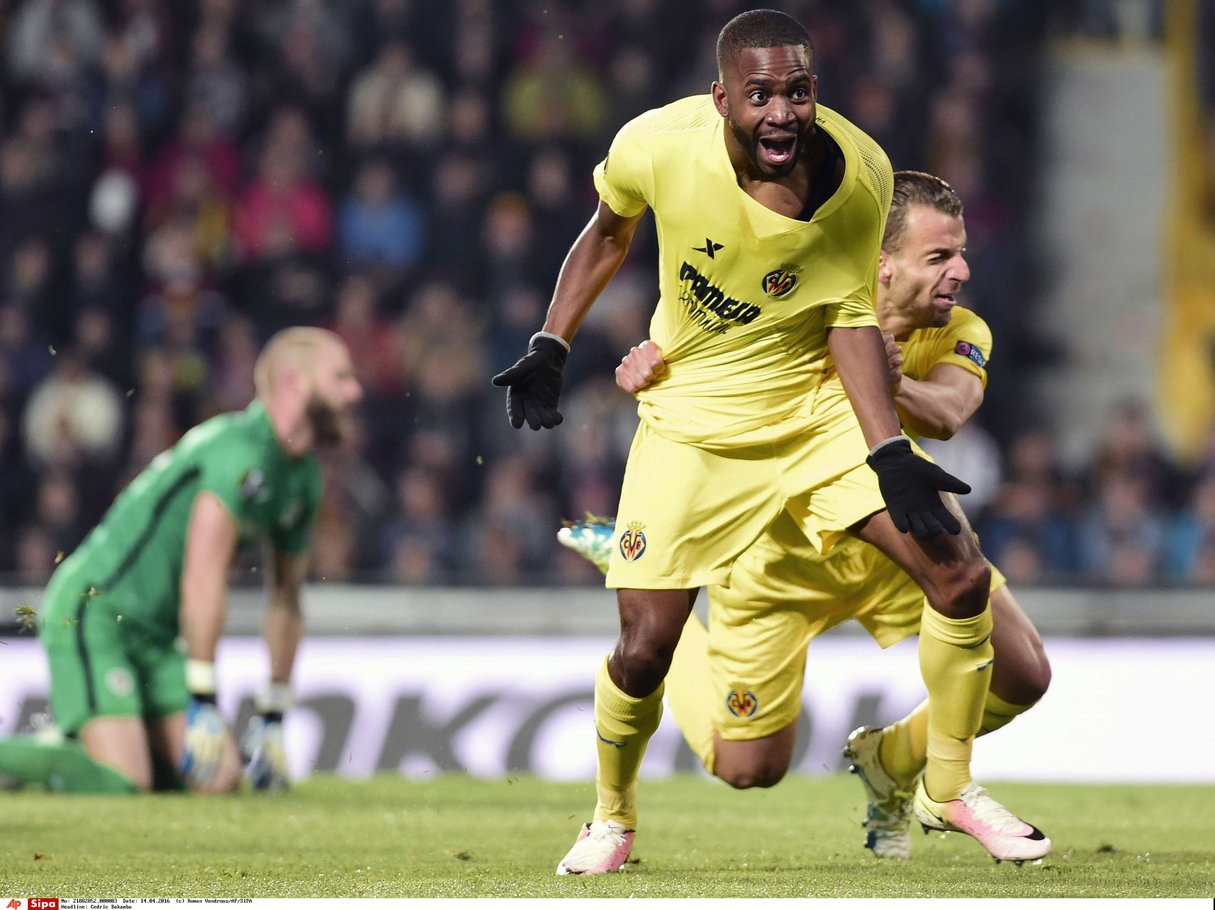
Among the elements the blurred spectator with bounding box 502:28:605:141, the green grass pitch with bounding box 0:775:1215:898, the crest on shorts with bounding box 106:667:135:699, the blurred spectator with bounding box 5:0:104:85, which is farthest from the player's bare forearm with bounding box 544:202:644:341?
the blurred spectator with bounding box 5:0:104:85

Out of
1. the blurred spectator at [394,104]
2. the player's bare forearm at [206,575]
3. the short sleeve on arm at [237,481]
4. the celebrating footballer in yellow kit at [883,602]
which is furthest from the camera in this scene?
the blurred spectator at [394,104]

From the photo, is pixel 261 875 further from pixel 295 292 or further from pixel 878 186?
pixel 295 292

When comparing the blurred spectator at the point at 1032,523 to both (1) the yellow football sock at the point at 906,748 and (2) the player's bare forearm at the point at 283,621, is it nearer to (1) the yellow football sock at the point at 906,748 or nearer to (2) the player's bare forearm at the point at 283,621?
(2) the player's bare forearm at the point at 283,621

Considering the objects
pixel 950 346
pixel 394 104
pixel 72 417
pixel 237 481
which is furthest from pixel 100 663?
pixel 394 104

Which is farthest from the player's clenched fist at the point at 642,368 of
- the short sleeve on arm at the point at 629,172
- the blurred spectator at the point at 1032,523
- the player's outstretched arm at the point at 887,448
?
the blurred spectator at the point at 1032,523

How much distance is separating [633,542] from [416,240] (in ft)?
23.1

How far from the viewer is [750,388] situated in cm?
539

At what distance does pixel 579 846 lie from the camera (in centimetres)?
544

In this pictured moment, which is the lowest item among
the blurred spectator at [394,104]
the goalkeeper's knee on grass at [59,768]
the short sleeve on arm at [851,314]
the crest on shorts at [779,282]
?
the goalkeeper's knee on grass at [59,768]

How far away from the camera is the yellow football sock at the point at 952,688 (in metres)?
5.23

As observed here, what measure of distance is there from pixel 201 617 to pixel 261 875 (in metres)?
3.11

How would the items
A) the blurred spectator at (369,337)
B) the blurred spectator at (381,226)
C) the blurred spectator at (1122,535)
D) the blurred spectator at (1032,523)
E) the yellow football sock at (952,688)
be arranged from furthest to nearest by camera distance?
the blurred spectator at (381,226) < the blurred spectator at (369,337) < the blurred spectator at (1122,535) < the blurred spectator at (1032,523) < the yellow football sock at (952,688)

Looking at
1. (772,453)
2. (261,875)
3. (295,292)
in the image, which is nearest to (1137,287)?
(295,292)

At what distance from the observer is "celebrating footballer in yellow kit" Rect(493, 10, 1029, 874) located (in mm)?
5027
